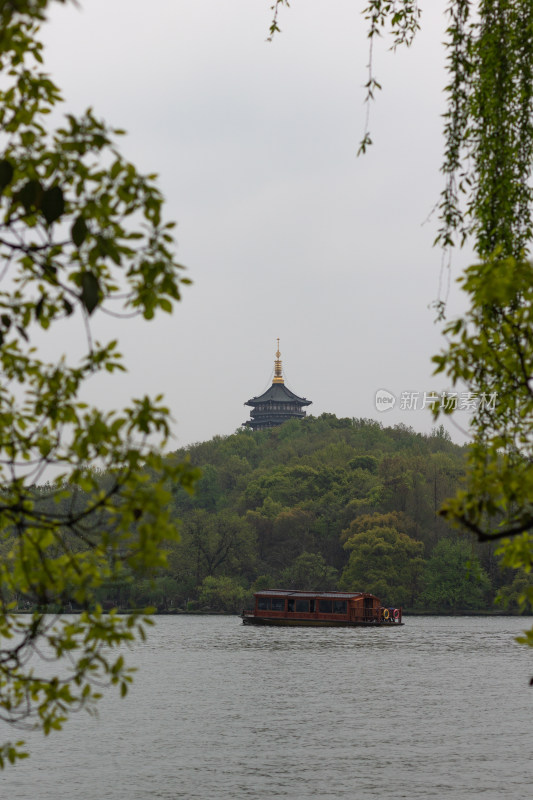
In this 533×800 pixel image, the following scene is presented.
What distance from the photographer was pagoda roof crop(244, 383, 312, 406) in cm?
14175

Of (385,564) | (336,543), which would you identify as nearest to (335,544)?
(336,543)

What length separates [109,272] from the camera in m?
4.36

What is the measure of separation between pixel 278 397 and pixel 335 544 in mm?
64833

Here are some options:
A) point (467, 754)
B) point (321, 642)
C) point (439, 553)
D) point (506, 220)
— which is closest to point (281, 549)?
point (439, 553)

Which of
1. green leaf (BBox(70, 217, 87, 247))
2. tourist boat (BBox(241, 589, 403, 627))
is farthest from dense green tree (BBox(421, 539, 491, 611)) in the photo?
green leaf (BBox(70, 217, 87, 247))

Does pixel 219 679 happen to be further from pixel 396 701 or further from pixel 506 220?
pixel 506 220

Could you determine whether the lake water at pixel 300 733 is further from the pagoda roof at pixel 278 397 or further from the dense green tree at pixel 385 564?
the pagoda roof at pixel 278 397

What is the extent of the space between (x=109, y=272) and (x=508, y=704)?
1064 inches

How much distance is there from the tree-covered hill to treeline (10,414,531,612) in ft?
0.28

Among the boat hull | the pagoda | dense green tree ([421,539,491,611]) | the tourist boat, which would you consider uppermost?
the pagoda

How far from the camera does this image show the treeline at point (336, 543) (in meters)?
70.6

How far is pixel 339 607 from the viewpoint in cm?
6281

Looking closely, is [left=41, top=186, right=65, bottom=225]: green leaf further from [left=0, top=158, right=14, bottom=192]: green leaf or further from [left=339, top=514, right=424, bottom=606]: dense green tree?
[left=339, top=514, right=424, bottom=606]: dense green tree

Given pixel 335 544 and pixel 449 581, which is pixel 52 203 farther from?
pixel 335 544
